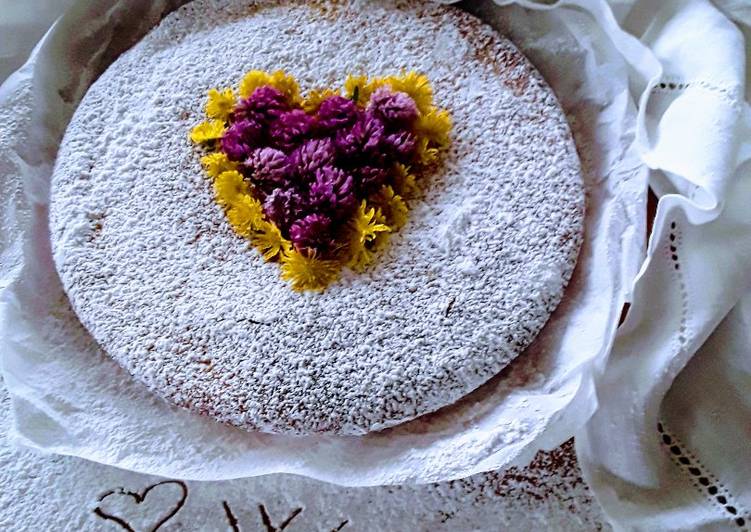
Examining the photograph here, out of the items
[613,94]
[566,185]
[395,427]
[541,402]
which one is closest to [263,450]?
[395,427]

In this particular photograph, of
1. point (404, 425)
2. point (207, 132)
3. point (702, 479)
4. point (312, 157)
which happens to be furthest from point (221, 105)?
point (702, 479)

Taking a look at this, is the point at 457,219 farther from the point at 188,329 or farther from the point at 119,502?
the point at 119,502

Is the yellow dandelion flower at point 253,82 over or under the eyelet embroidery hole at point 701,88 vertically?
over

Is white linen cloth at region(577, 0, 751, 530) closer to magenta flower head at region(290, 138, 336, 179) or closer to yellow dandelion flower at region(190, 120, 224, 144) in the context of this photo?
magenta flower head at region(290, 138, 336, 179)

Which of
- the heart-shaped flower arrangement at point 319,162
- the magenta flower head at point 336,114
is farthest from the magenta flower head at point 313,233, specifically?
the magenta flower head at point 336,114

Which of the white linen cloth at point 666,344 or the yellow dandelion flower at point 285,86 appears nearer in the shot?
the white linen cloth at point 666,344

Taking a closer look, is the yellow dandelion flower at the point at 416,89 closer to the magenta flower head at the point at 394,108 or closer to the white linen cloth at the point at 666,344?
the magenta flower head at the point at 394,108

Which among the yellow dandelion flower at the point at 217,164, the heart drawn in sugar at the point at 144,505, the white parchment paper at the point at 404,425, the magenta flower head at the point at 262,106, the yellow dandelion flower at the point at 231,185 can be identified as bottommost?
the heart drawn in sugar at the point at 144,505
